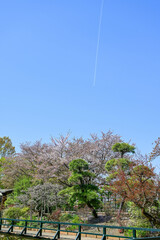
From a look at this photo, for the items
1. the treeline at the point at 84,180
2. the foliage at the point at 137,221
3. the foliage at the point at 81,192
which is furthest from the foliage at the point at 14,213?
the foliage at the point at 137,221

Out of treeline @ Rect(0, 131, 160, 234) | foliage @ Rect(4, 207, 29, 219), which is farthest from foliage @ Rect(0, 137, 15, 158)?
foliage @ Rect(4, 207, 29, 219)

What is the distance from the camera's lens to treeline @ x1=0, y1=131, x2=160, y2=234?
14.6 meters

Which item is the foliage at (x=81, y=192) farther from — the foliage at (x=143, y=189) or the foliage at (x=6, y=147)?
the foliage at (x=6, y=147)

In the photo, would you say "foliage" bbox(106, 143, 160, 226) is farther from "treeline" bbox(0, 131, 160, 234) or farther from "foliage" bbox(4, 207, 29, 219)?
"foliage" bbox(4, 207, 29, 219)

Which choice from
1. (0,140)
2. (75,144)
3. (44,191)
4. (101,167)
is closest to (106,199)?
(101,167)

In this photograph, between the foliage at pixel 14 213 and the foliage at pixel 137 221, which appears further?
the foliage at pixel 14 213

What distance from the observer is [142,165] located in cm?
1470

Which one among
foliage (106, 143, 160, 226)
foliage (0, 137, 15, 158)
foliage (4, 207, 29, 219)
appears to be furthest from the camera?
foliage (0, 137, 15, 158)

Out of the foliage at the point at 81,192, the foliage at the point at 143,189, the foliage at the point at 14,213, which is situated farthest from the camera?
the foliage at the point at 14,213

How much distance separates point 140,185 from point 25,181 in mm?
18530

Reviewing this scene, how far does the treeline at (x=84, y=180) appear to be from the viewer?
1462 cm

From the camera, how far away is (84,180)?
2380 cm

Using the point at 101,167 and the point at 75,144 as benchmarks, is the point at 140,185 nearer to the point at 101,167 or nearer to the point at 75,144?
the point at 101,167

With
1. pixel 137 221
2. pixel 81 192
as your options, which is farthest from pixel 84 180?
pixel 137 221
